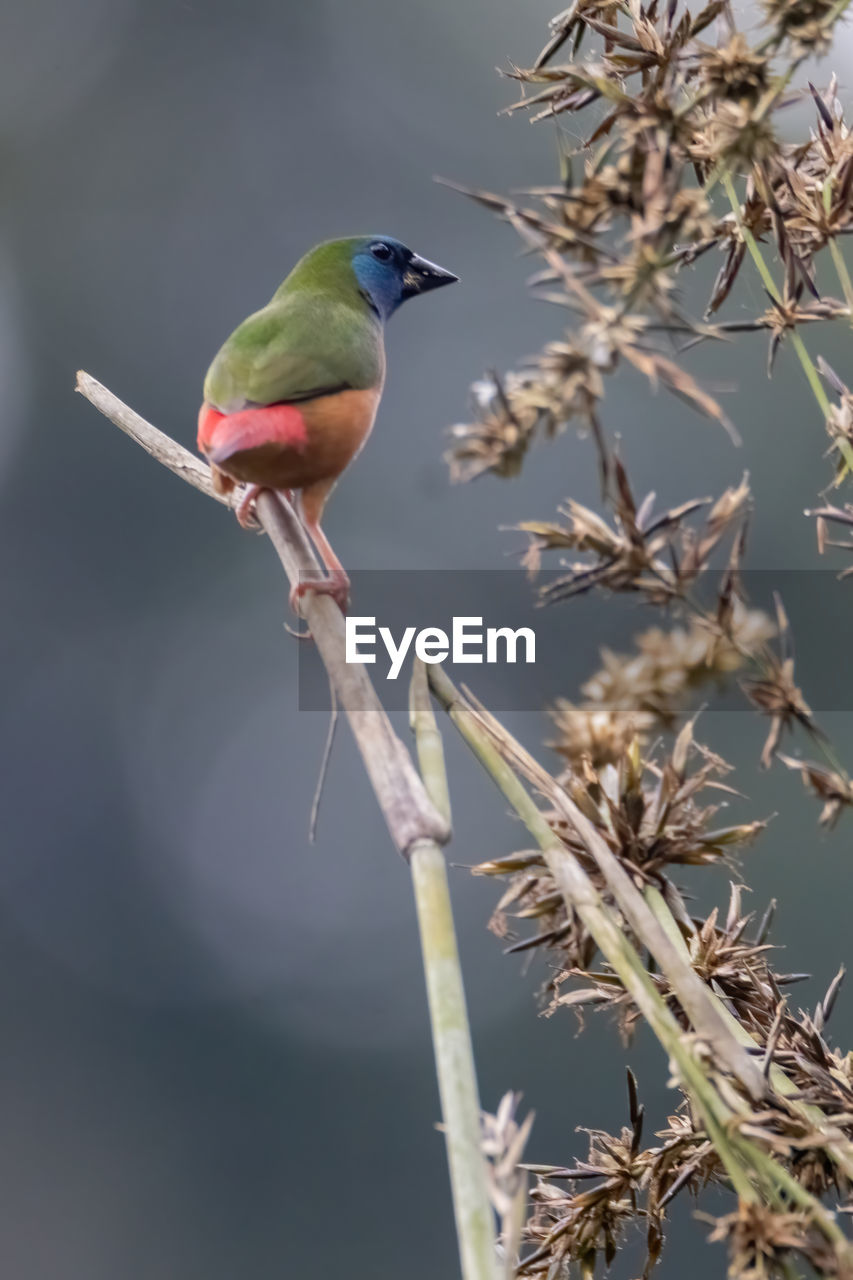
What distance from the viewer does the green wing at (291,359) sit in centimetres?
234

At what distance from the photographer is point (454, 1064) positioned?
0.82 meters

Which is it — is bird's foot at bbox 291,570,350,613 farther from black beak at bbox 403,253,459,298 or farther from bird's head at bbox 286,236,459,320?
black beak at bbox 403,253,459,298

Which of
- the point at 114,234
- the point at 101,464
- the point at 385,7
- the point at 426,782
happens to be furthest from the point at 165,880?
the point at 426,782

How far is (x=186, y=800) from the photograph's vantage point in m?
17.6

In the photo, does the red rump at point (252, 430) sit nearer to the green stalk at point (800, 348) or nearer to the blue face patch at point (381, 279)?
the blue face patch at point (381, 279)

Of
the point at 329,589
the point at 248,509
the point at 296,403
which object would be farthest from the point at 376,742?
the point at 296,403

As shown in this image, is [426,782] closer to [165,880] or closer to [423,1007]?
[423,1007]

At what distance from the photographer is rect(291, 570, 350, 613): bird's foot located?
1.31 metres

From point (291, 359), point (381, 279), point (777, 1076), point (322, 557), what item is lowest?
point (777, 1076)

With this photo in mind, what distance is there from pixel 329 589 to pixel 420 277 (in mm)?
1968

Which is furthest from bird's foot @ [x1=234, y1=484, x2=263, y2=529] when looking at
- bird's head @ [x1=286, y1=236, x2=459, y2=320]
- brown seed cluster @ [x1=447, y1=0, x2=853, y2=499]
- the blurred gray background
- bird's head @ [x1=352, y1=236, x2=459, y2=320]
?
the blurred gray background

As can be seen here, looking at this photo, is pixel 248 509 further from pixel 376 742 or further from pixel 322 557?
pixel 376 742

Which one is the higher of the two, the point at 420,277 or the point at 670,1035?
the point at 420,277

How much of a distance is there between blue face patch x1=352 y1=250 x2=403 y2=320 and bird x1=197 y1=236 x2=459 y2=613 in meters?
0.30
